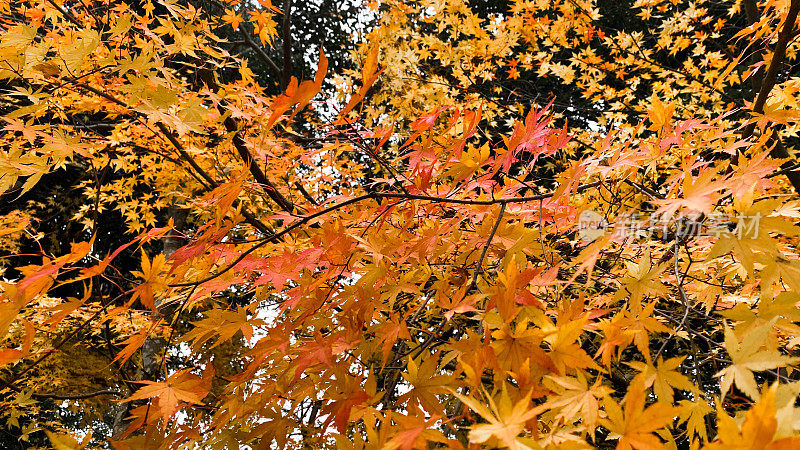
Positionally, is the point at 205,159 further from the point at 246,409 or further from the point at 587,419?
the point at 587,419

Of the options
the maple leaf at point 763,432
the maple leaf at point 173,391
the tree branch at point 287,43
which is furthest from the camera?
the tree branch at point 287,43

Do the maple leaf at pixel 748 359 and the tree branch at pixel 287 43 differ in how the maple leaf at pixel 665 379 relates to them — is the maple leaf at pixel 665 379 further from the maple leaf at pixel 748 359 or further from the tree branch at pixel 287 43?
the tree branch at pixel 287 43

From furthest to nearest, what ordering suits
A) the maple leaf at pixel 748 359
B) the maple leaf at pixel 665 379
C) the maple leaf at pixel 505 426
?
the maple leaf at pixel 665 379, the maple leaf at pixel 748 359, the maple leaf at pixel 505 426

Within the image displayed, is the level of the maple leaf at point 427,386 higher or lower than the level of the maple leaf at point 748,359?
lower

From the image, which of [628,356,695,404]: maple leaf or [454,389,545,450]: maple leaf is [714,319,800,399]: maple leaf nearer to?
[628,356,695,404]: maple leaf

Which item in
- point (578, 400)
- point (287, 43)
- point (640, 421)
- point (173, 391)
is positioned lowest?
point (173, 391)

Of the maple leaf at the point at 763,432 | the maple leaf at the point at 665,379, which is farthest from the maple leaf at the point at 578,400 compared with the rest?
the maple leaf at the point at 763,432

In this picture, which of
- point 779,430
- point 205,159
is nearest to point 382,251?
point 779,430

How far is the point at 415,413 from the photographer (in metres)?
1.02

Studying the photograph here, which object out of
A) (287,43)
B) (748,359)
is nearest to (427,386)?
(748,359)

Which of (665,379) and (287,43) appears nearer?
(665,379)

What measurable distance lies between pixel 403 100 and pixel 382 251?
3878mm

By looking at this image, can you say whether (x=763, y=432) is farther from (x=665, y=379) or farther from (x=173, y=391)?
(x=173, y=391)

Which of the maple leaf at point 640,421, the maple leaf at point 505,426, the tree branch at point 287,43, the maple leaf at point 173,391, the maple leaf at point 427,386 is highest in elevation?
the tree branch at point 287,43
